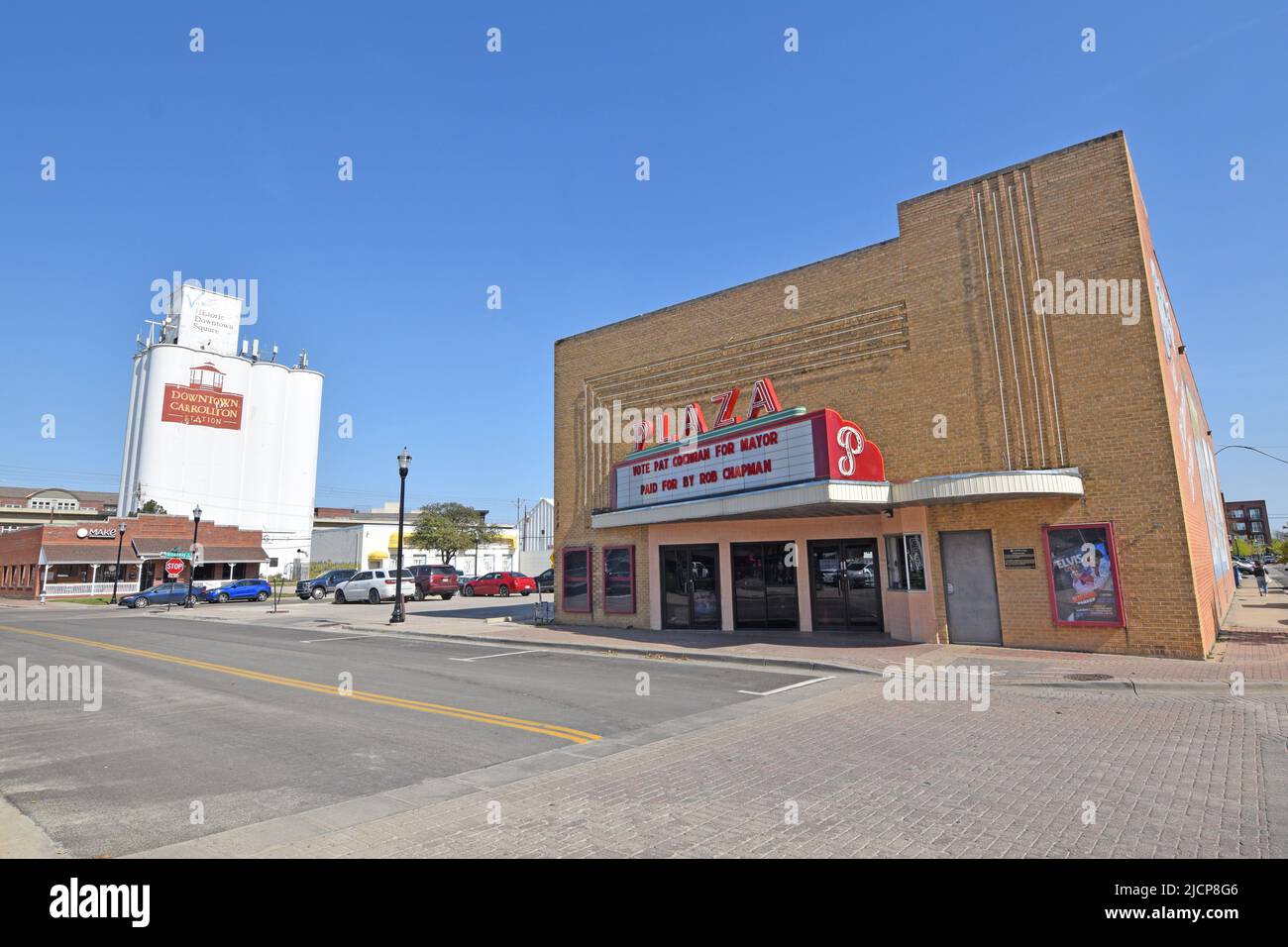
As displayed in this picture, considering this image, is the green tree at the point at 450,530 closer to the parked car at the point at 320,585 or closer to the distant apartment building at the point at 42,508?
the parked car at the point at 320,585

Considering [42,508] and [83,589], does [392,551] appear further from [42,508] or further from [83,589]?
[42,508]

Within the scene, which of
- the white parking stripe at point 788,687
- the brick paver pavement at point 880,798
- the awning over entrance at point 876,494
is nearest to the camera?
the brick paver pavement at point 880,798

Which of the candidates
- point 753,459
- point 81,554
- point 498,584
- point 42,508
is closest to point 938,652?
point 753,459

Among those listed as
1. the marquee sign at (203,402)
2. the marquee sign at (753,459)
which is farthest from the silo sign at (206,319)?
the marquee sign at (753,459)

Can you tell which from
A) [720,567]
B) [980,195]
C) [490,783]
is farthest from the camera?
[720,567]

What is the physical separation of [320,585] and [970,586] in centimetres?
4276

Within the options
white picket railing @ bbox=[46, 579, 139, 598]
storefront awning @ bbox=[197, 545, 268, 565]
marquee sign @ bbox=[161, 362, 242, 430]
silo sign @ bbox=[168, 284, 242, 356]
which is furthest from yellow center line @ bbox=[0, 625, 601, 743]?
silo sign @ bbox=[168, 284, 242, 356]

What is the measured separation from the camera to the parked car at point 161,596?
40.5 m

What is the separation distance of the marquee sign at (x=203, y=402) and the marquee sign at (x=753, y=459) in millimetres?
82059

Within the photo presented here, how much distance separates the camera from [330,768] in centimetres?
649
